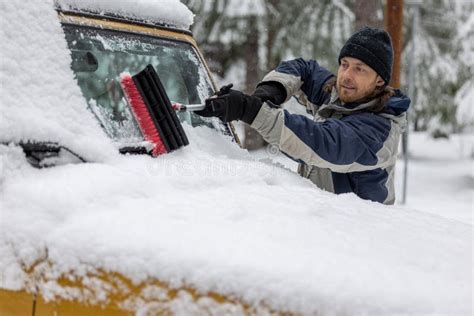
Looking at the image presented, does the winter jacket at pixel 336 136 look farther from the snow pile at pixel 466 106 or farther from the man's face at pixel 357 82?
the snow pile at pixel 466 106

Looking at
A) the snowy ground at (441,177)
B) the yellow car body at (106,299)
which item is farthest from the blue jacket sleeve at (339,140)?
the yellow car body at (106,299)

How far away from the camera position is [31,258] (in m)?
1.73

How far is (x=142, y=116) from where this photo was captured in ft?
8.07

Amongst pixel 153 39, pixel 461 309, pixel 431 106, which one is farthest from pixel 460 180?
pixel 461 309

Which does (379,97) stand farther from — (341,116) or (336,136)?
(336,136)

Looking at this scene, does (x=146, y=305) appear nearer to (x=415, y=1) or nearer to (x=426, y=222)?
(x=426, y=222)

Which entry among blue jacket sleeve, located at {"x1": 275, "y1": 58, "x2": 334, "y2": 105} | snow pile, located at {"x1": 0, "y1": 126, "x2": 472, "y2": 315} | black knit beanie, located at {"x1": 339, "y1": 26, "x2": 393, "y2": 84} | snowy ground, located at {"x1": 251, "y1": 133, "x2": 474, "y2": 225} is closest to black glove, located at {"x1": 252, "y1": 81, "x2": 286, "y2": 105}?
blue jacket sleeve, located at {"x1": 275, "y1": 58, "x2": 334, "y2": 105}

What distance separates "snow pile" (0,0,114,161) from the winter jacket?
80 centimetres

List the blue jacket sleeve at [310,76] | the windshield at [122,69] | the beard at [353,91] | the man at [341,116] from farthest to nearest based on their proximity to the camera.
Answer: the blue jacket sleeve at [310,76], the beard at [353,91], the man at [341,116], the windshield at [122,69]

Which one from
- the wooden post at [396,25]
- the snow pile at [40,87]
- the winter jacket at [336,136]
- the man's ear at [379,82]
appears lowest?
the wooden post at [396,25]

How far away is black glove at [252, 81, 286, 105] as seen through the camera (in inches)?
124

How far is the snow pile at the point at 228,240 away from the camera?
4.99ft

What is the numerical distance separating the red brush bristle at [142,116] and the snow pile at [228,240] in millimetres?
213

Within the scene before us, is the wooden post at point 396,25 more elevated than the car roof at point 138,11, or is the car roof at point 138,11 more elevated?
A: the car roof at point 138,11
